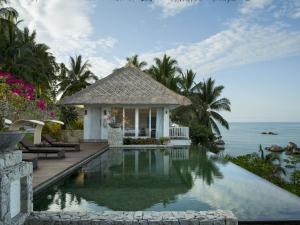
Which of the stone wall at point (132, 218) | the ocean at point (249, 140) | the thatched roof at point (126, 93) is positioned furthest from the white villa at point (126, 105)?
the stone wall at point (132, 218)

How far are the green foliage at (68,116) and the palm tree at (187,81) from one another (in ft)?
31.4

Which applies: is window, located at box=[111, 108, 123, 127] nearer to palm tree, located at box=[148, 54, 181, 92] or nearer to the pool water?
the pool water

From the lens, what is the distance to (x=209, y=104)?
1138 inches

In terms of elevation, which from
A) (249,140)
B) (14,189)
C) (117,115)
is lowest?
(249,140)

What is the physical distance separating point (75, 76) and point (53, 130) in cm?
1469

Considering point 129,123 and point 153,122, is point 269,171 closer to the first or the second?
point 153,122

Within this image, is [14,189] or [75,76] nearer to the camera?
[14,189]

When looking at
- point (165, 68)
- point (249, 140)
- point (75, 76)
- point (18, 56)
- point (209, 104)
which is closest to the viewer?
point (18, 56)

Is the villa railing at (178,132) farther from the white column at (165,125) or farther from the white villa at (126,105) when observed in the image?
the white column at (165,125)

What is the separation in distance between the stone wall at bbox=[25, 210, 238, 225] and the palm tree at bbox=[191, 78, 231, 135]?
75.7 ft

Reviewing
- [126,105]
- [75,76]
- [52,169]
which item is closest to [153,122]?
[126,105]

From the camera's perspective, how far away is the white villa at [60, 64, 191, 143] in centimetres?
1850

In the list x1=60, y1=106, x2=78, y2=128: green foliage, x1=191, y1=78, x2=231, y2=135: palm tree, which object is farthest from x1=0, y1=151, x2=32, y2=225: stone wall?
x1=191, y1=78, x2=231, y2=135: palm tree

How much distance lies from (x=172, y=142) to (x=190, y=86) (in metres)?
11.1
